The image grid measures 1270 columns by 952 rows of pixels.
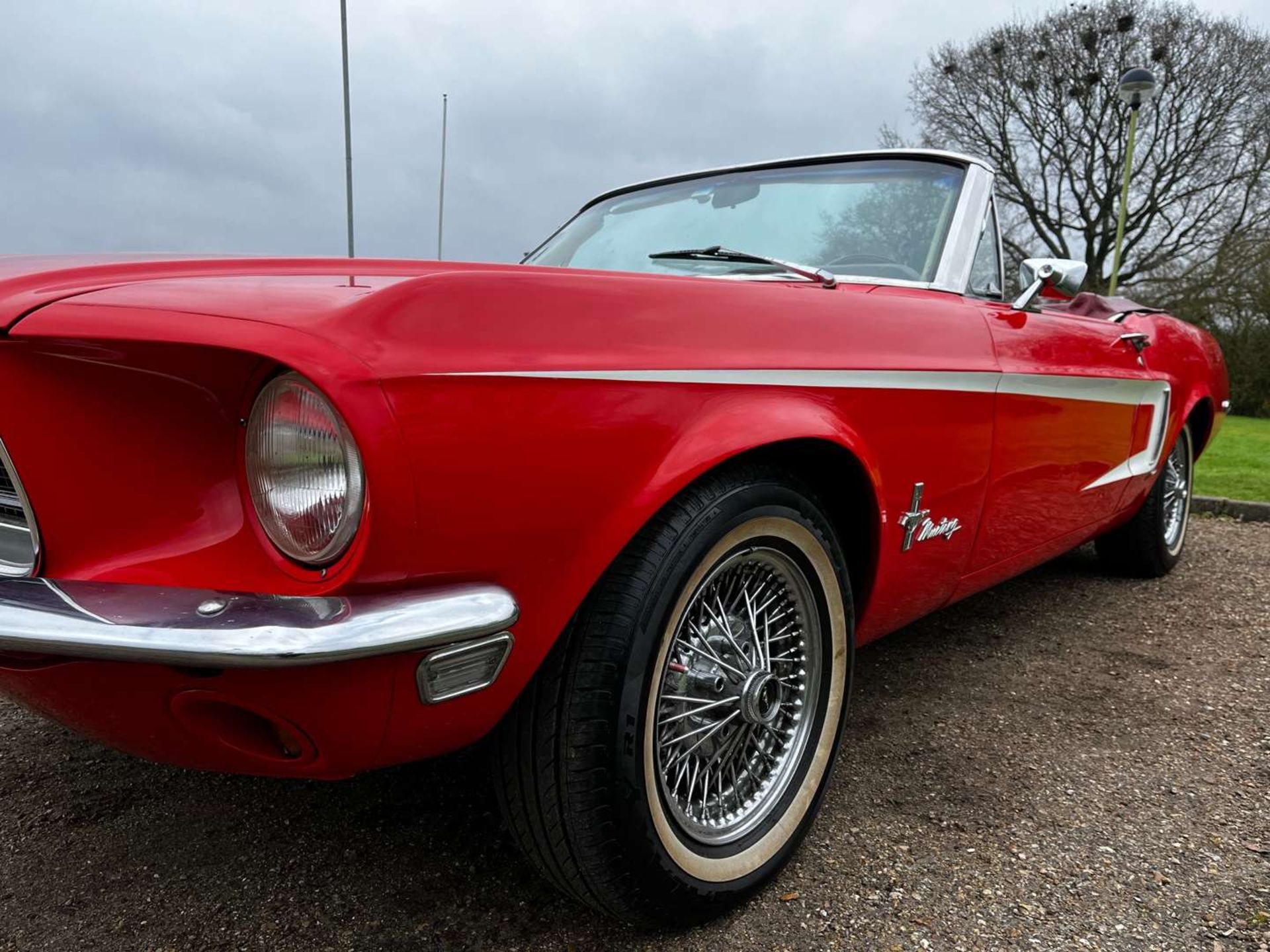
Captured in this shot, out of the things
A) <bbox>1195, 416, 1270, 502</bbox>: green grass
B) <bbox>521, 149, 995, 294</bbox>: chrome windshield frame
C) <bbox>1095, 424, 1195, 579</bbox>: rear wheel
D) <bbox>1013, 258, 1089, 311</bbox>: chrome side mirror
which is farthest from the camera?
<bbox>1195, 416, 1270, 502</bbox>: green grass

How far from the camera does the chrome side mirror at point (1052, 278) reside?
236cm

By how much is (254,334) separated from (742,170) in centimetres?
193

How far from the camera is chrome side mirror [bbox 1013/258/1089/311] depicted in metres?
2.36

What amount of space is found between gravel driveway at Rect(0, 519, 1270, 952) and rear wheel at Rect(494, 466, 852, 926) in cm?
16

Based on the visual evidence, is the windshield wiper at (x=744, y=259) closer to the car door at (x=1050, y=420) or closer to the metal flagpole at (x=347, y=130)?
Answer: the car door at (x=1050, y=420)

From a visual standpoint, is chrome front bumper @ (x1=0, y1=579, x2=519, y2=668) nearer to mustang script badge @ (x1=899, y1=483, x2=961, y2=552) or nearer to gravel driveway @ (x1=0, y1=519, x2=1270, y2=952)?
gravel driveway @ (x1=0, y1=519, x2=1270, y2=952)

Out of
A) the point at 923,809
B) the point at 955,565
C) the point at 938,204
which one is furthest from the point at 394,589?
the point at 938,204

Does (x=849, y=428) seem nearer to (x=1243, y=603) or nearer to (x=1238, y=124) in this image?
(x=1243, y=603)

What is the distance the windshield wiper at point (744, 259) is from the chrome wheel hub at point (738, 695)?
0.61 metres

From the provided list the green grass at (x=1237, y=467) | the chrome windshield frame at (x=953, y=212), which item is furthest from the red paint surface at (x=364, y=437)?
the green grass at (x=1237, y=467)

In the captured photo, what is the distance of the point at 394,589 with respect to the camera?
110 centimetres

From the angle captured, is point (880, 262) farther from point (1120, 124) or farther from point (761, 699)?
point (1120, 124)

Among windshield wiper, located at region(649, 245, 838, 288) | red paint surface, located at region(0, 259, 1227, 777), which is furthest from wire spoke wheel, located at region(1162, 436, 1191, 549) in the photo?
red paint surface, located at region(0, 259, 1227, 777)

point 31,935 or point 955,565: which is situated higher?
point 955,565
